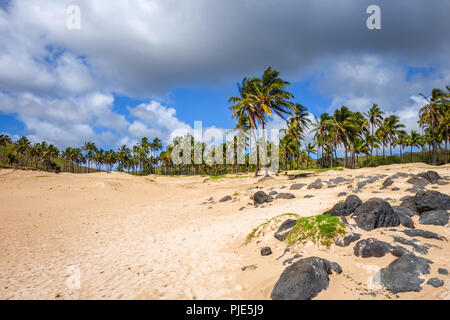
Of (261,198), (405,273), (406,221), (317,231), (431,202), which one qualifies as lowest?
(261,198)

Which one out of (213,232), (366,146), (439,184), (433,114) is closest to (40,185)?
(213,232)

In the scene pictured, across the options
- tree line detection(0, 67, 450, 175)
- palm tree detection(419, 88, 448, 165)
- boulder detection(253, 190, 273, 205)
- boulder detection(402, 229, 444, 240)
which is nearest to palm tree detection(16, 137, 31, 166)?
tree line detection(0, 67, 450, 175)

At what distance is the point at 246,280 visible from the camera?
5410 mm

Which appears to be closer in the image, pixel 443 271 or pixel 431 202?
pixel 443 271

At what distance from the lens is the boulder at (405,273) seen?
3.94 meters

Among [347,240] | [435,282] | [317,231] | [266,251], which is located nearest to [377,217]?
[347,240]

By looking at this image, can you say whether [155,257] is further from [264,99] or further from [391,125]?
[391,125]

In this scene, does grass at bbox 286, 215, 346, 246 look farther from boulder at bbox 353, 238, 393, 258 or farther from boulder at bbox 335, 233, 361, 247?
boulder at bbox 353, 238, 393, 258

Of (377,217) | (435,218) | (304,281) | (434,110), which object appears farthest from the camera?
(434,110)

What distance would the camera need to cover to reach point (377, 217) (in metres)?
6.86

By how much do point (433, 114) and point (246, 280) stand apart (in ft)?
200

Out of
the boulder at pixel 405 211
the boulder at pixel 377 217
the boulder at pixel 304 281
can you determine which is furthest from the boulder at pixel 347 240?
the boulder at pixel 405 211

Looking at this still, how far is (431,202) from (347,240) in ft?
13.7

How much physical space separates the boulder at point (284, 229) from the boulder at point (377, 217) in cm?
207
